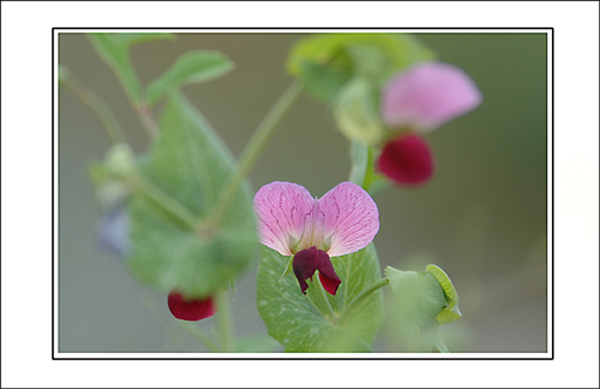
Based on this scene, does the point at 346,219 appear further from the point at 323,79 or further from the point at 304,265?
the point at 323,79

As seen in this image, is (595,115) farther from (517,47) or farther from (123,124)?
(123,124)

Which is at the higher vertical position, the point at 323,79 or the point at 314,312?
the point at 323,79

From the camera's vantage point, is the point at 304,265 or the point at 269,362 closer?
the point at 304,265

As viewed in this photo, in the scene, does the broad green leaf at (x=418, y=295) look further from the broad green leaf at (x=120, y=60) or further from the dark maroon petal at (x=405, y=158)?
the broad green leaf at (x=120, y=60)

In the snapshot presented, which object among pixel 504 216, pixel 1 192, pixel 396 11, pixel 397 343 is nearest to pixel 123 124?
pixel 1 192

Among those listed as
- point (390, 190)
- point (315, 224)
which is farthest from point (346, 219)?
point (390, 190)

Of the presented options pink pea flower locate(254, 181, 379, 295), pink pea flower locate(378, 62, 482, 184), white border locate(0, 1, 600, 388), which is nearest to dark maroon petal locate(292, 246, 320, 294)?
pink pea flower locate(254, 181, 379, 295)

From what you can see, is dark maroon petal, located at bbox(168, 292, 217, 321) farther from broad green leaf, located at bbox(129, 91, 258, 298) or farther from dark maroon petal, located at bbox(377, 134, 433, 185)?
dark maroon petal, located at bbox(377, 134, 433, 185)
